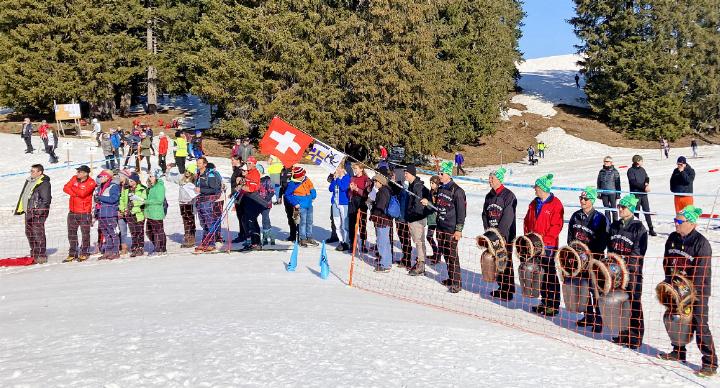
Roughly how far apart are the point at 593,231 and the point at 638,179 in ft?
23.1

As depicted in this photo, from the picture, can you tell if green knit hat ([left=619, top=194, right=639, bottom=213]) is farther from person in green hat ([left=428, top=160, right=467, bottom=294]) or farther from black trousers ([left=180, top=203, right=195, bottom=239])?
black trousers ([left=180, top=203, right=195, bottom=239])

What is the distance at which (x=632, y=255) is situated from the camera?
26.2 ft

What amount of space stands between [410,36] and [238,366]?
3368 cm

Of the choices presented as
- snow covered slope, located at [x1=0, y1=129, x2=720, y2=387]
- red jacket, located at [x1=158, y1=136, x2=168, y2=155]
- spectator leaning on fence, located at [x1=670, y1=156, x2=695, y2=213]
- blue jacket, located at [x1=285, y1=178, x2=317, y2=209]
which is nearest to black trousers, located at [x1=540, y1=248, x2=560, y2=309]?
snow covered slope, located at [x1=0, y1=129, x2=720, y2=387]

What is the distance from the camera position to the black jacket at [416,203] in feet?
36.3

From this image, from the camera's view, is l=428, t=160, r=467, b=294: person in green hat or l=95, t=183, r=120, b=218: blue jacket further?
l=95, t=183, r=120, b=218: blue jacket

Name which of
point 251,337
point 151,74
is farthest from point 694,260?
point 151,74

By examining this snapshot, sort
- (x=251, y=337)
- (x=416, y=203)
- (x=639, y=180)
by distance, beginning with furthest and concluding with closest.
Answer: (x=639, y=180) < (x=416, y=203) < (x=251, y=337)

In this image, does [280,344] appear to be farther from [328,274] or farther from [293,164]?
[293,164]

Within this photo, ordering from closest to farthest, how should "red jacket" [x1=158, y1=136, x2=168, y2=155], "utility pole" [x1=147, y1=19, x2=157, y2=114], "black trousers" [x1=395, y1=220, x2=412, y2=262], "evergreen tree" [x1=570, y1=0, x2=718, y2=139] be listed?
"black trousers" [x1=395, y1=220, x2=412, y2=262], "red jacket" [x1=158, y1=136, x2=168, y2=155], "utility pole" [x1=147, y1=19, x2=157, y2=114], "evergreen tree" [x1=570, y1=0, x2=718, y2=139]

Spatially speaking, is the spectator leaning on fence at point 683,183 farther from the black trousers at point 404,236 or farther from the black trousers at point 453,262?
the black trousers at point 453,262

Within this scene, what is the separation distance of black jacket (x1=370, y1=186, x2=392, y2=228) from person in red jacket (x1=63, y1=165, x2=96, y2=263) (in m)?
5.35

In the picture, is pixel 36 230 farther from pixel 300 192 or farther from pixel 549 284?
pixel 549 284

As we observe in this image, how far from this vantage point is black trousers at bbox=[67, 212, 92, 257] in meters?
12.3
